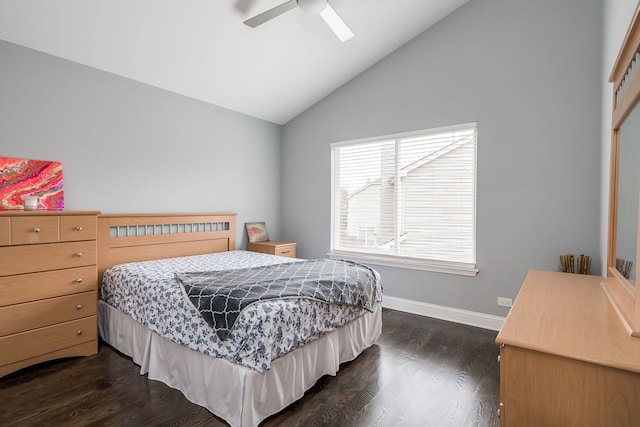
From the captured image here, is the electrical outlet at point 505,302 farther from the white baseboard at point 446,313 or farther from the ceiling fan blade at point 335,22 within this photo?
the ceiling fan blade at point 335,22

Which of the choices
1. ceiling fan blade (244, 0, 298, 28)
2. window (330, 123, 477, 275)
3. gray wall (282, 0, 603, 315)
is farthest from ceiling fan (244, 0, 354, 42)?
window (330, 123, 477, 275)

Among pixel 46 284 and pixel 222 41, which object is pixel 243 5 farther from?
pixel 46 284

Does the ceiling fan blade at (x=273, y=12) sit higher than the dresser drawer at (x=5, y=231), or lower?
higher

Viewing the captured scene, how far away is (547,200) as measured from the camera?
3.04 meters

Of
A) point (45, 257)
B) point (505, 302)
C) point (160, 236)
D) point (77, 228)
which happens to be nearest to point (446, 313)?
point (505, 302)

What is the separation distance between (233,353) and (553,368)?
4.96ft

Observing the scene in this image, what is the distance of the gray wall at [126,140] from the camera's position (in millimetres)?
2779

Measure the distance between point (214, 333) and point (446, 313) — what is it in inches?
105

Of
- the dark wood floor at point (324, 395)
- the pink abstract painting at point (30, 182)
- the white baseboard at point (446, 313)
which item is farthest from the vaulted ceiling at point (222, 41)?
the white baseboard at point (446, 313)

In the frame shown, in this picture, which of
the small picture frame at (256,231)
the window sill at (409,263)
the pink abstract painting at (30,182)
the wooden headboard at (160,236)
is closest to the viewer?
the pink abstract painting at (30,182)

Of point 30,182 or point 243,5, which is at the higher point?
point 243,5

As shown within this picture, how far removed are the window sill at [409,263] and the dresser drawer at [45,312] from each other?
112 inches

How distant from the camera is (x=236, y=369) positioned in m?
1.83

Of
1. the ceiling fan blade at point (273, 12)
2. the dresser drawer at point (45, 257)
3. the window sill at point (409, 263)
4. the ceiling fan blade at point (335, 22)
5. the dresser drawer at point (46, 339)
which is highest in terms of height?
the ceiling fan blade at point (335, 22)
